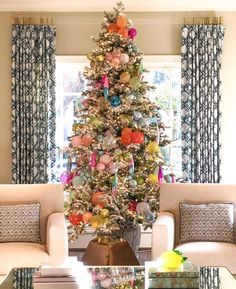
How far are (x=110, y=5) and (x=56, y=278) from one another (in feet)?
15.0

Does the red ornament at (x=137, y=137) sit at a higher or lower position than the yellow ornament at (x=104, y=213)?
higher

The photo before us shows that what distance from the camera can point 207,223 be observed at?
4891 millimetres

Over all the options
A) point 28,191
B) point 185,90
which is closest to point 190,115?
point 185,90

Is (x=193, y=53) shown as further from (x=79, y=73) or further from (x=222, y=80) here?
(x=79, y=73)

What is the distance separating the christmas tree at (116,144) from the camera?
5762mm

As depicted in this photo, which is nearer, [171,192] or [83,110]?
[171,192]

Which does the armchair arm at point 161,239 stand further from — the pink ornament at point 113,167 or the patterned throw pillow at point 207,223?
the pink ornament at point 113,167

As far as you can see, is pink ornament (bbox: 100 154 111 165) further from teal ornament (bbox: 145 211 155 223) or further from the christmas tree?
teal ornament (bbox: 145 211 155 223)

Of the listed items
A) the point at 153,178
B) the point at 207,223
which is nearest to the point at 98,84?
the point at 153,178

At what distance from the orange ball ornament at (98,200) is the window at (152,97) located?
1.64 metres

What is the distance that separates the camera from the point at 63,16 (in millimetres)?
7195

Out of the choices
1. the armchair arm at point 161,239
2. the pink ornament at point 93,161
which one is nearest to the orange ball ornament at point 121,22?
the pink ornament at point 93,161

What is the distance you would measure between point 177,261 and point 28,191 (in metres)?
2.26

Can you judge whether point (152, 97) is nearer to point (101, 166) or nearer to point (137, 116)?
point (137, 116)
